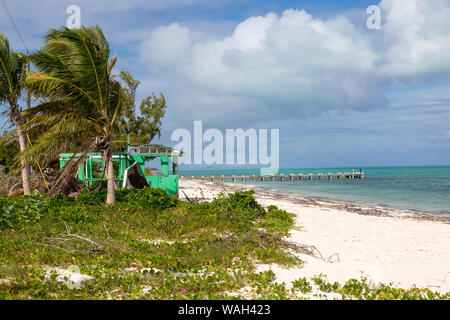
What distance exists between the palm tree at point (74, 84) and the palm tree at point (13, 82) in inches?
84.7

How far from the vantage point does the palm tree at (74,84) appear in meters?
11.8

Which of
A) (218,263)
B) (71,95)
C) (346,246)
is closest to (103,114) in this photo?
(71,95)

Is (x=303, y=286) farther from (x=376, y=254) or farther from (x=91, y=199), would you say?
(x=91, y=199)

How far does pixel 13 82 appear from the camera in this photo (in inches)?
572

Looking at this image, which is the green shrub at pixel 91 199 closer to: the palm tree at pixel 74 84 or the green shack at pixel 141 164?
the palm tree at pixel 74 84

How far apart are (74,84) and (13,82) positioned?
450 cm

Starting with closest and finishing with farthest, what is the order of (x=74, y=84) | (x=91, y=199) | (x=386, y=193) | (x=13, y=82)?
(x=74, y=84), (x=91, y=199), (x=13, y=82), (x=386, y=193)

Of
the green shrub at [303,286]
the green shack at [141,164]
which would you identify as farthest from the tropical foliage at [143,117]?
the green shrub at [303,286]

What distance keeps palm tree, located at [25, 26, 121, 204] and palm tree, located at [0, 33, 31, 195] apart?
7.06 feet

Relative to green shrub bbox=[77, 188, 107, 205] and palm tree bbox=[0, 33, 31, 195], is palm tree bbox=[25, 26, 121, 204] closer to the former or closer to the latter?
green shrub bbox=[77, 188, 107, 205]

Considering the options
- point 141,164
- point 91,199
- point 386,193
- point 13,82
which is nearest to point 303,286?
point 91,199

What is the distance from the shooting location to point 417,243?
9867 millimetres

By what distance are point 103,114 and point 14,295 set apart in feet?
28.7
